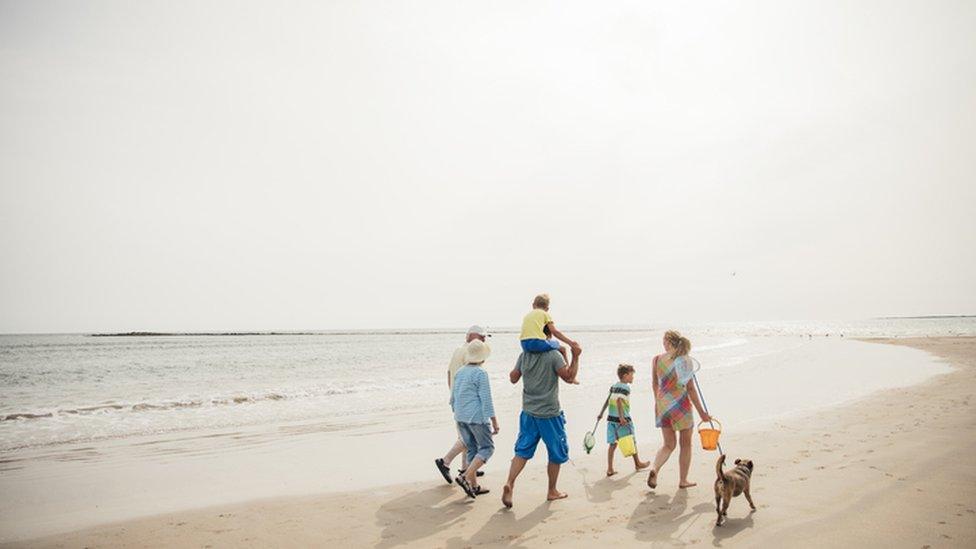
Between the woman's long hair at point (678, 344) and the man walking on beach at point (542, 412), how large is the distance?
1.33m

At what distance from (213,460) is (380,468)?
10.7 ft

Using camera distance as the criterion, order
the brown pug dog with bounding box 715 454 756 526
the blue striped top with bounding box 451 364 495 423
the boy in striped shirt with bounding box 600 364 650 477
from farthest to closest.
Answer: the boy in striped shirt with bounding box 600 364 650 477
the blue striped top with bounding box 451 364 495 423
the brown pug dog with bounding box 715 454 756 526

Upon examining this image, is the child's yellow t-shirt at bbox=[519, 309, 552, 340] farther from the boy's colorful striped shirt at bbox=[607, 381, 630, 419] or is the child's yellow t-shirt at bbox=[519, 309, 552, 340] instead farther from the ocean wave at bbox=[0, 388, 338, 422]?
the ocean wave at bbox=[0, 388, 338, 422]

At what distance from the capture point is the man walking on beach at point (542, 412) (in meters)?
5.68

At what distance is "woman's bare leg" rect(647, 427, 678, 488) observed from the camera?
238 inches

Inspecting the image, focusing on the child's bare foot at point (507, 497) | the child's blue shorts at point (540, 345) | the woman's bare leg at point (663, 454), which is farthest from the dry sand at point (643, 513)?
the child's blue shorts at point (540, 345)

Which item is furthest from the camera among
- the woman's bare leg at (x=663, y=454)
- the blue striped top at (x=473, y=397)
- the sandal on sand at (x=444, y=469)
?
the sandal on sand at (x=444, y=469)

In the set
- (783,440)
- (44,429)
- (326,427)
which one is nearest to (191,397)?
(44,429)

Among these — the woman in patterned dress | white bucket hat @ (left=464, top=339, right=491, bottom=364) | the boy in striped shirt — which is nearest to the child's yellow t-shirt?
white bucket hat @ (left=464, top=339, right=491, bottom=364)

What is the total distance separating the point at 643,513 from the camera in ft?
17.8

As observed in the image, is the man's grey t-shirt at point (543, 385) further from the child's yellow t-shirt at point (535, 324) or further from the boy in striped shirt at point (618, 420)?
the boy in striped shirt at point (618, 420)

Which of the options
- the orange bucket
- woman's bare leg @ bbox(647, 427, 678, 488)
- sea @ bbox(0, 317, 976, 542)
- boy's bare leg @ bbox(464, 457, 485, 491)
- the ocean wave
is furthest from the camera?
the ocean wave

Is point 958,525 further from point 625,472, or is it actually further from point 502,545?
point 502,545

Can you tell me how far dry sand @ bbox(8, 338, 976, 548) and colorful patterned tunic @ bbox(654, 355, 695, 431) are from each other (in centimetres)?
83
